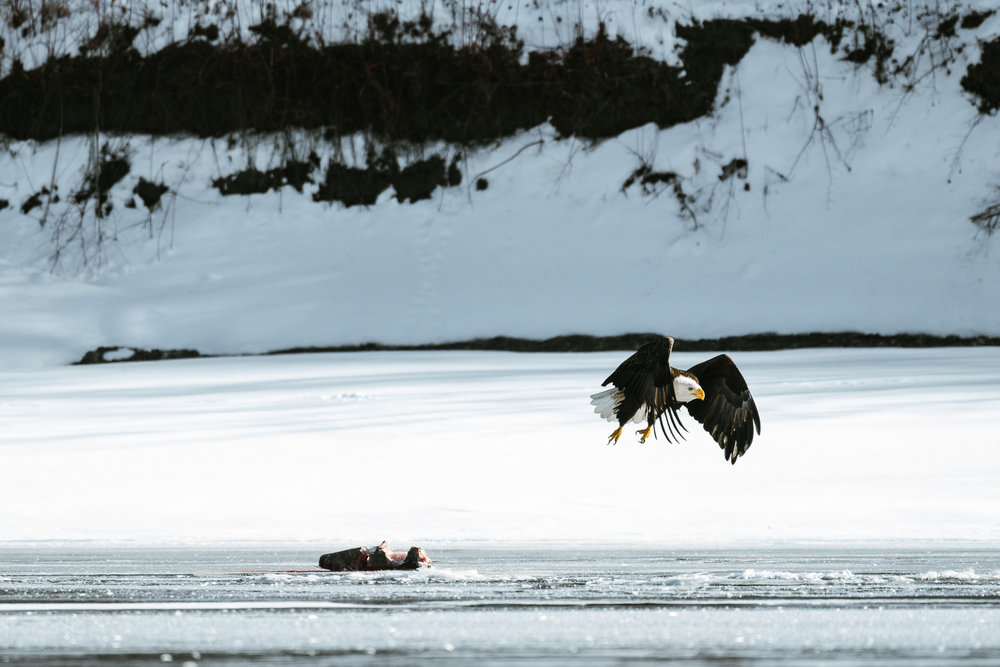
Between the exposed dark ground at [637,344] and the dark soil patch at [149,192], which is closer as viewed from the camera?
the exposed dark ground at [637,344]

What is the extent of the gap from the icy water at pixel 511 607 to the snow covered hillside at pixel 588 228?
796cm

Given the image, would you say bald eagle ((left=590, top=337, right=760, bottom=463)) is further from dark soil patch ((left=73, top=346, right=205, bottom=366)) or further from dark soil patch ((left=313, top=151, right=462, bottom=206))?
dark soil patch ((left=313, top=151, right=462, bottom=206))

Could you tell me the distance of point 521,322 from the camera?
13.0 meters

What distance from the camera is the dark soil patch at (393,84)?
1477cm

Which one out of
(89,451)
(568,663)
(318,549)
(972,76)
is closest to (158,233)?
(89,451)

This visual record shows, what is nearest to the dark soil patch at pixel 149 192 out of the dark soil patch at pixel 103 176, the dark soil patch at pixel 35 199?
the dark soil patch at pixel 103 176

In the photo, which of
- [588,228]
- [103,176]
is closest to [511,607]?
[588,228]

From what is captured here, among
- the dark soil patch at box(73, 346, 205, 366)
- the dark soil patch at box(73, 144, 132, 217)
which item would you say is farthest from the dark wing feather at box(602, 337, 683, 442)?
the dark soil patch at box(73, 144, 132, 217)

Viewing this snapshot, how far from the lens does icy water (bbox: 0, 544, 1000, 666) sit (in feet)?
10.1

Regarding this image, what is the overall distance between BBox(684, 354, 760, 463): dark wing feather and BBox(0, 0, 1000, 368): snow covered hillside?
21.9ft

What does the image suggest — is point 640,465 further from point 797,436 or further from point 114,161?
point 114,161

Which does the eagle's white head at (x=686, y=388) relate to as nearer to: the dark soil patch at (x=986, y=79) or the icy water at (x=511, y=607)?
the icy water at (x=511, y=607)

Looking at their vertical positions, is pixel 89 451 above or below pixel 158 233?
below

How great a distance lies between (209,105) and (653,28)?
4839 millimetres
